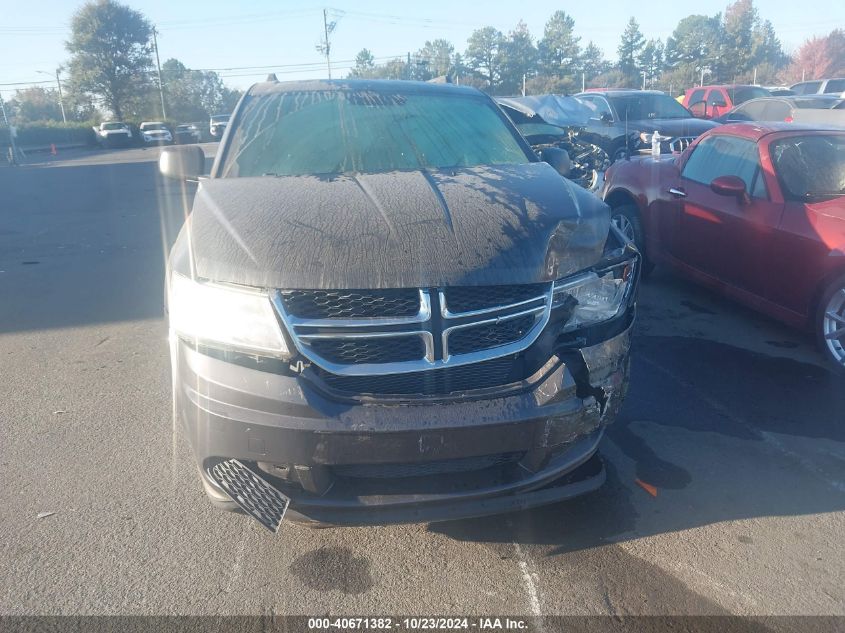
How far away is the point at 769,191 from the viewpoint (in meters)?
5.07

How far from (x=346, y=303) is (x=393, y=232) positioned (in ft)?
1.30

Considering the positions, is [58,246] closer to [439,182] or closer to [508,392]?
[439,182]

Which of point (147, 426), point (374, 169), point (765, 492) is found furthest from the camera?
point (147, 426)

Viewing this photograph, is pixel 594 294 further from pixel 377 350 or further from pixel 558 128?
pixel 558 128

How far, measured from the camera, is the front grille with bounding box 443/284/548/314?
2482 millimetres

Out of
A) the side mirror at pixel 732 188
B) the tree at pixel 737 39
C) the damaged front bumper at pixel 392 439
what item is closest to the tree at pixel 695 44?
the tree at pixel 737 39

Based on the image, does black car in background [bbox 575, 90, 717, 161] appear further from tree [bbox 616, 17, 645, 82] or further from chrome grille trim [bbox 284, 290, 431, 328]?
tree [bbox 616, 17, 645, 82]

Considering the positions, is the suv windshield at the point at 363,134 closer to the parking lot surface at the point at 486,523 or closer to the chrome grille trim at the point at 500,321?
the chrome grille trim at the point at 500,321

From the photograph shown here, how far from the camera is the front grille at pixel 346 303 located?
243cm

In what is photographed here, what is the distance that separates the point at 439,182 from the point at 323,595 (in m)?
1.89

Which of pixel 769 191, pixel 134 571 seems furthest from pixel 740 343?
pixel 134 571

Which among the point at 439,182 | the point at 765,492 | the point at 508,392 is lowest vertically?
the point at 765,492

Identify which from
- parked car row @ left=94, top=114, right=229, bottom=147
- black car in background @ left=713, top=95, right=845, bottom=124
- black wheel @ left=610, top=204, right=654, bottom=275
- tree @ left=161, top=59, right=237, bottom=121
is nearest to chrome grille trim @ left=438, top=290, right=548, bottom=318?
black wheel @ left=610, top=204, right=654, bottom=275

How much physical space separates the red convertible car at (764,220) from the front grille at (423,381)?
10.3 feet
